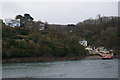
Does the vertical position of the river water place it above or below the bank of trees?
below

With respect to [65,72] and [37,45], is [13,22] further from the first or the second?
[65,72]

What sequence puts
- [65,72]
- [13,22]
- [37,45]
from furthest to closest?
[13,22] < [37,45] < [65,72]

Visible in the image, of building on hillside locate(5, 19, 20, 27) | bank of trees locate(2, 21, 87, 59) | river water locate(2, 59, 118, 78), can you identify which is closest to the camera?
river water locate(2, 59, 118, 78)

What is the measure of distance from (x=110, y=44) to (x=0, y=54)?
2055 centimetres

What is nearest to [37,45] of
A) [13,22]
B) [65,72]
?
[13,22]

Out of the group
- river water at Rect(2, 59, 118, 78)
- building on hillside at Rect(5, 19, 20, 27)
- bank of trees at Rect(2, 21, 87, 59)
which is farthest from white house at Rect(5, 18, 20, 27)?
river water at Rect(2, 59, 118, 78)

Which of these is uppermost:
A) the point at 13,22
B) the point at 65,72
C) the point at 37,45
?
the point at 13,22

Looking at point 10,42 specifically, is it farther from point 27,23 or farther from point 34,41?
point 27,23

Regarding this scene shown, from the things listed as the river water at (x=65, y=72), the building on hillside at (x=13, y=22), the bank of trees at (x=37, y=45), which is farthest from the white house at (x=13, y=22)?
the river water at (x=65, y=72)

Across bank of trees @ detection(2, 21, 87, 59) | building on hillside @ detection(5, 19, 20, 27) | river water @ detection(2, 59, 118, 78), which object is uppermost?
building on hillside @ detection(5, 19, 20, 27)

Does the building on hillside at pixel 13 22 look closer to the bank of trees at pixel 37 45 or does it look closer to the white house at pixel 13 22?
the white house at pixel 13 22

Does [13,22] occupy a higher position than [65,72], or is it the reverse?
[13,22]

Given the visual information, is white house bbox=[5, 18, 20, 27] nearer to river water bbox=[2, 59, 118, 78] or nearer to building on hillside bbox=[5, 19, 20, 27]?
building on hillside bbox=[5, 19, 20, 27]

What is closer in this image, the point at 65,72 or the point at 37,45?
the point at 65,72
